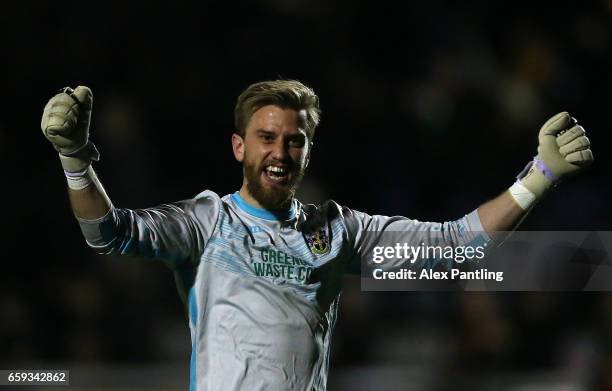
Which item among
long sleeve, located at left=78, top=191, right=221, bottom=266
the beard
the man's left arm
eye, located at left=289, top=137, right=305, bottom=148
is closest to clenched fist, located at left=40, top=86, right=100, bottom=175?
long sleeve, located at left=78, top=191, right=221, bottom=266

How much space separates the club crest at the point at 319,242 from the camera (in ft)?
12.1

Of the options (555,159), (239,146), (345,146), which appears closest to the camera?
(555,159)

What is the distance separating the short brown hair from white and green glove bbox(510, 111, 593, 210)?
0.82 m

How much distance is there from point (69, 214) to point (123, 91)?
1064 millimetres

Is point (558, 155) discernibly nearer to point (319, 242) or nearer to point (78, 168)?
point (319, 242)

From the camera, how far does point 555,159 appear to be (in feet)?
11.9

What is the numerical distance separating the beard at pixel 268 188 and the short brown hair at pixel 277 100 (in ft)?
0.54

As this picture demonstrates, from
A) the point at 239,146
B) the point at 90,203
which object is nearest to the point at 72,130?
the point at 90,203

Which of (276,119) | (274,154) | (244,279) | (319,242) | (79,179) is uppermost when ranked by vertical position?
(276,119)

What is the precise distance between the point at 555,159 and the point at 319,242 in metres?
0.92

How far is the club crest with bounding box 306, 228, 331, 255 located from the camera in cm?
368

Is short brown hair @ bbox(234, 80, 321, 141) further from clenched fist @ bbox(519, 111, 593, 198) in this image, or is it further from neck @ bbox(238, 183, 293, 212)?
clenched fist @ bbox(519, 111, 593, 198)

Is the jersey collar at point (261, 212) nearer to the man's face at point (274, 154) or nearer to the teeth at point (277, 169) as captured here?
the man's face at point (274, 154)

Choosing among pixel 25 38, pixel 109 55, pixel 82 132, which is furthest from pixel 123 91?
pixel 82 132
